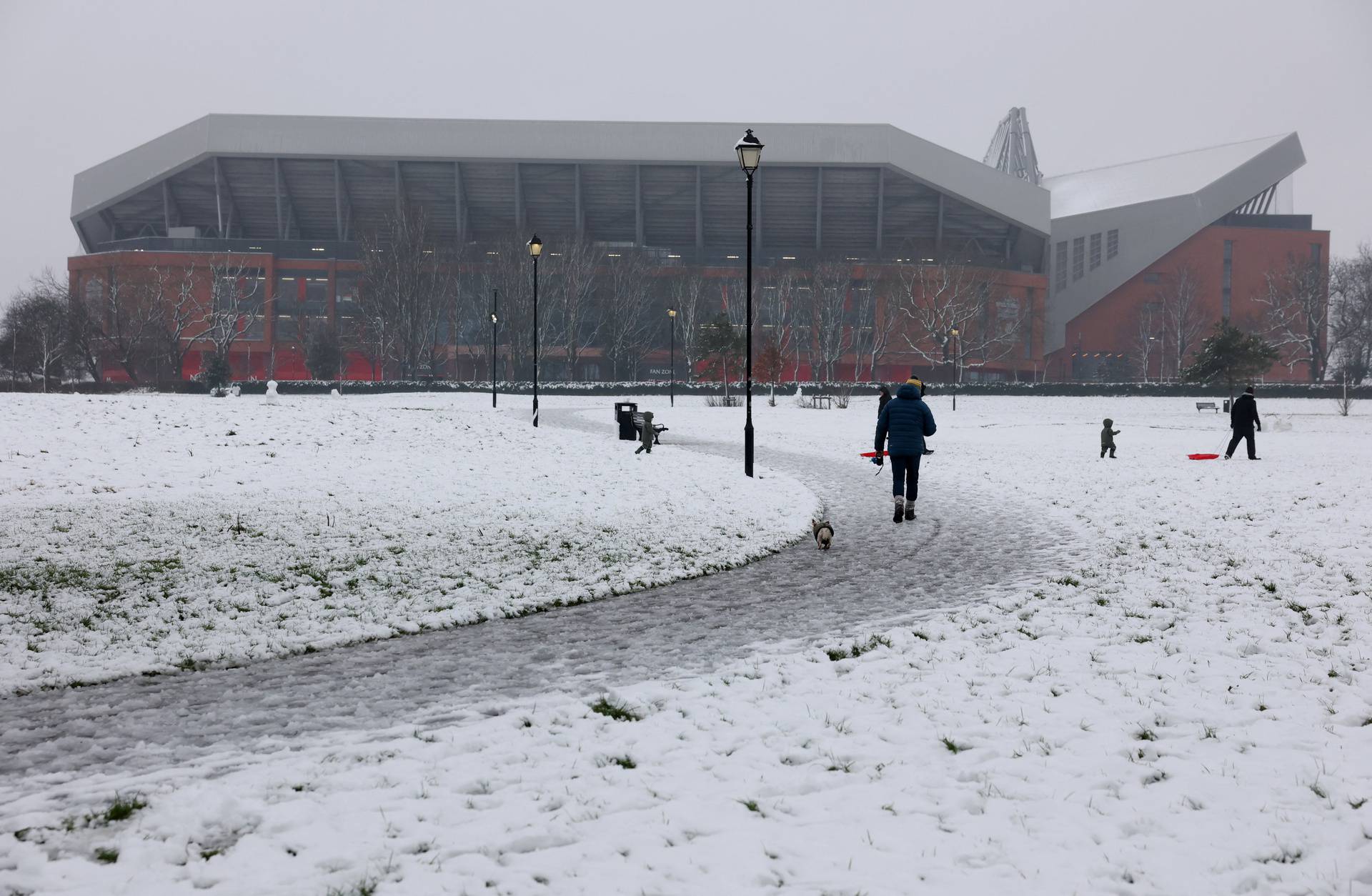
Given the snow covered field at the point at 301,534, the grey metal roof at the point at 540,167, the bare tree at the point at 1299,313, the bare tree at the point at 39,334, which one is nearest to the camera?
the snow covered field at the point at 301,534

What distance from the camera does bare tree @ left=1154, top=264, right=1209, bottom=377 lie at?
3492 inches

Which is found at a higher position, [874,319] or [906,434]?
[874,319]

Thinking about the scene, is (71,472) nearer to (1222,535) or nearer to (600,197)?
(1222,535)

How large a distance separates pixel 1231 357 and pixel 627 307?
42.5 metres

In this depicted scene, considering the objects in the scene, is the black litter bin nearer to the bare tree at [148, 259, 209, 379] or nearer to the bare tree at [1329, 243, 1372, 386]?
the bare tree at [148, 259, 209, 379]

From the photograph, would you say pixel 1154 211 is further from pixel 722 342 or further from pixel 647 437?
pixel 647 437

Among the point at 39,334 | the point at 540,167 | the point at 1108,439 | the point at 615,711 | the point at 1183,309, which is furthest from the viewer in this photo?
the point at 1183,309

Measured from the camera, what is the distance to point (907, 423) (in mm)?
12852

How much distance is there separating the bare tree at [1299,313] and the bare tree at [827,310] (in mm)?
34473

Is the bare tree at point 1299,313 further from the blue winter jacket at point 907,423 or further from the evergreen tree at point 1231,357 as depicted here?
the blue winter jacket at point 907,423

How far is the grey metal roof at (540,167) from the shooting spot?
82.8 meters

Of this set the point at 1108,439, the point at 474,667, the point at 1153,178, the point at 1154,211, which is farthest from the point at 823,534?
the point at 1153,178

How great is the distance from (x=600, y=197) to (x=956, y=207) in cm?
3197

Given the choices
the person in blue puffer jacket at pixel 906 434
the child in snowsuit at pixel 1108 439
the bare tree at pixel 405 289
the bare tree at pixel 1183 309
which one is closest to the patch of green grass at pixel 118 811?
the person in blue puffer jacket at pixel 906 434
